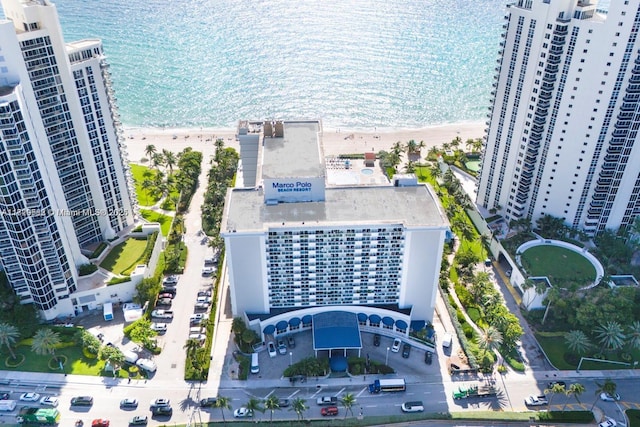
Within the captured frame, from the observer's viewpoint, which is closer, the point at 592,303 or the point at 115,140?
the point at 592,303

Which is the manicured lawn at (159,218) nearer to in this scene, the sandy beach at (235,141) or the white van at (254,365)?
the sandy beach at (235,141)

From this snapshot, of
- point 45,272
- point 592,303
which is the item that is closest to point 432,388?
point 592,303

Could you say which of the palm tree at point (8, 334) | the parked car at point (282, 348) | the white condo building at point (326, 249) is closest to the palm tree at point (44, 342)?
the palm tree at point (8, 334)

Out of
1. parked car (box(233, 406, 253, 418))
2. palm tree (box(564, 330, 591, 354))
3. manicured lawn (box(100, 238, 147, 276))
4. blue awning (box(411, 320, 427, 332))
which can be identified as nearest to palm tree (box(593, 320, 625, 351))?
palm tree (box(564, 330, 591, 354))

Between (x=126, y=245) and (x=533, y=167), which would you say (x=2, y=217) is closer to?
(x=126, y=245)

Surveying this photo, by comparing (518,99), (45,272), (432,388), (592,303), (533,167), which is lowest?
(432,388)

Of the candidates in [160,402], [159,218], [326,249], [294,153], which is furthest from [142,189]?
[160,402]
